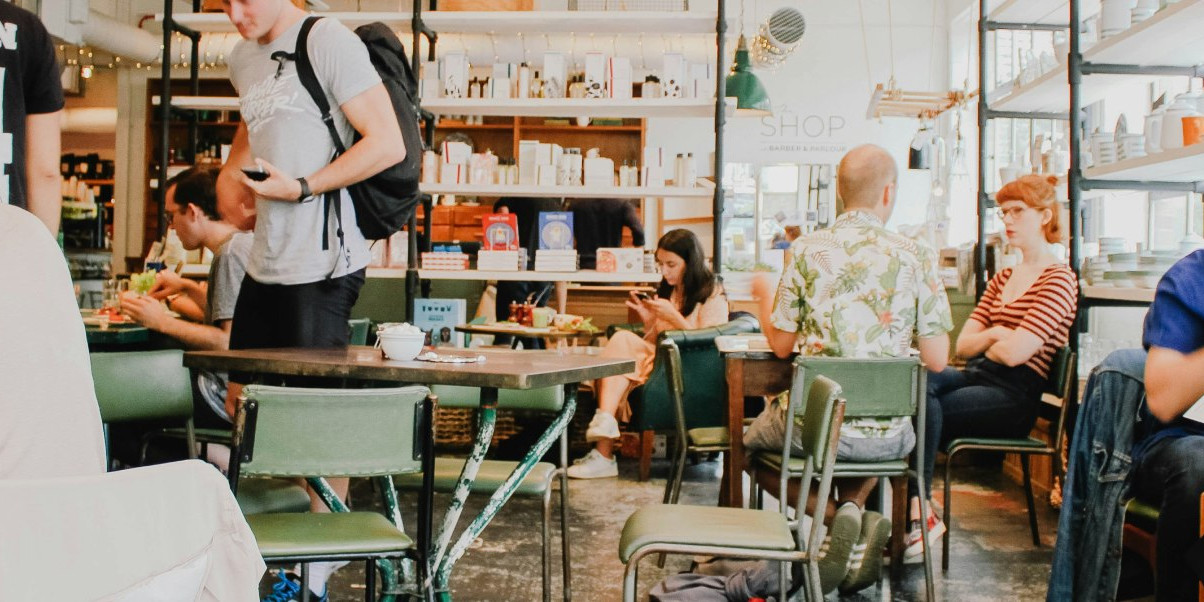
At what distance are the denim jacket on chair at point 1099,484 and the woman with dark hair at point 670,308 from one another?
2.89m

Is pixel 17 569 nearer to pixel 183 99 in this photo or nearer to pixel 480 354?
pixel 480 354

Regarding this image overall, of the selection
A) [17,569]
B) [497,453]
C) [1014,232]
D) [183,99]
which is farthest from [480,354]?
[183,99]

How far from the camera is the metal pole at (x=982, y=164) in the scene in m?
5.62

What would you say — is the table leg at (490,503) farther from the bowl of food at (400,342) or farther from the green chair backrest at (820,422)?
the green chair backrest at (820,422)

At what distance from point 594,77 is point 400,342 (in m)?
3.79

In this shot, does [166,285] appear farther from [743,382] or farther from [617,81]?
[617,81]

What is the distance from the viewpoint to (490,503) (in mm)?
2459

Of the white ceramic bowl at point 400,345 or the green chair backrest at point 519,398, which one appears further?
the green chair backrest at point 519,398

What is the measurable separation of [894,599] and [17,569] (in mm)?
2899

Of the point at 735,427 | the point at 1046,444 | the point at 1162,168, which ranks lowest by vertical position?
the point at 1046,444

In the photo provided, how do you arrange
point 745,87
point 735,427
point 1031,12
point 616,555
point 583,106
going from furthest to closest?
point 745,87, point 583,106, point 1031,12, point 616,555, point 735,427

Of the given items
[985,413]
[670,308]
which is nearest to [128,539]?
[985,413]

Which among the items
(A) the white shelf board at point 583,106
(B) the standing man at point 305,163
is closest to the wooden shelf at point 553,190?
(A) the white shelf board at point 583,106

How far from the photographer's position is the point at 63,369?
1.20 metres
